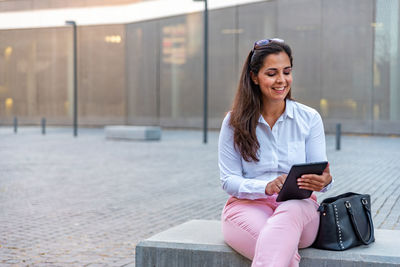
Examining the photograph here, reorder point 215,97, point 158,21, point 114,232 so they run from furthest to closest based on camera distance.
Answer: point 158,21 < point 215,97 < point 114,232

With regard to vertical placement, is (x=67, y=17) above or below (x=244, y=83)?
above

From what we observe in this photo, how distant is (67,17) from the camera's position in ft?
130

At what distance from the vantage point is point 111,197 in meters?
8.99

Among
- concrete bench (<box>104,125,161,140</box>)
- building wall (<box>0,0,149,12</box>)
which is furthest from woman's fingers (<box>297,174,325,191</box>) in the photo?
building wall (<box>0,0,149,12</box>)

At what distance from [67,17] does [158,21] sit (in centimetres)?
782

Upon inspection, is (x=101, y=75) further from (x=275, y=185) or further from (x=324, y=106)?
(x=275, y=185)

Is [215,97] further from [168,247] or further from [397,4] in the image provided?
[168,247]

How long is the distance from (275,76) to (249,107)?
24 centimetres

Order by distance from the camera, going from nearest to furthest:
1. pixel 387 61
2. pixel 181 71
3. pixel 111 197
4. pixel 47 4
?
pixel 111 197, pixel 387 61, pixel 181 71, pixel 47 4

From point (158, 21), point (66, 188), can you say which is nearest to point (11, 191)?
point (66, 188)

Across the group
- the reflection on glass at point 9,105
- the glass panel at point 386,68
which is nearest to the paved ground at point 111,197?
the glass panel at point 386,68

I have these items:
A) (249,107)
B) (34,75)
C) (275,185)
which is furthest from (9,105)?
(275,185)

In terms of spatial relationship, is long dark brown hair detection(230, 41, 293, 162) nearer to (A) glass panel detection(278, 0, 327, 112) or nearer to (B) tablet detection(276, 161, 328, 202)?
(B) tablet detection(276, 161, 328, 202)

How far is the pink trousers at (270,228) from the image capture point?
308 centimetres
